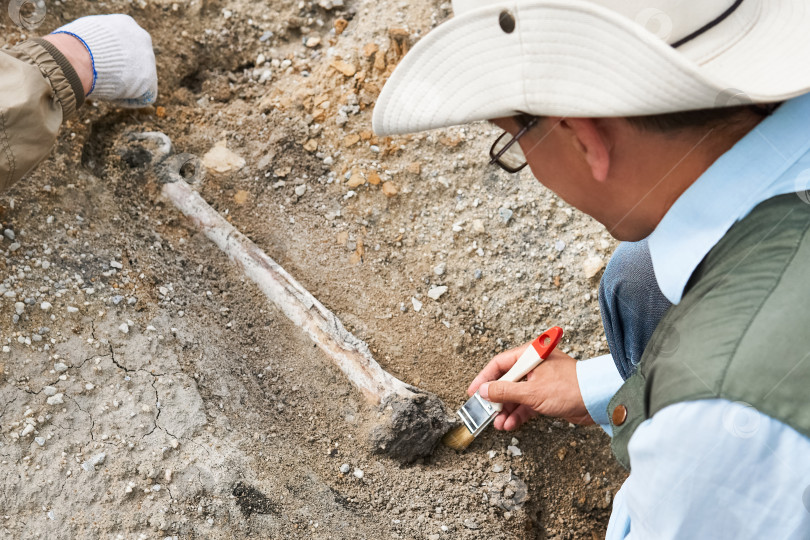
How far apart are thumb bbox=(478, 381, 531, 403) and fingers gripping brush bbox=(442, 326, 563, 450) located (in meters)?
0.04

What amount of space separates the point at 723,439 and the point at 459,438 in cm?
118

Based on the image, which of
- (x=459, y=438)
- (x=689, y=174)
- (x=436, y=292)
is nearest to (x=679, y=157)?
(x=689, y=174)

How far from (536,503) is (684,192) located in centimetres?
130

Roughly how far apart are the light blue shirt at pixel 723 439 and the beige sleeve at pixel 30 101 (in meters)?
1.81

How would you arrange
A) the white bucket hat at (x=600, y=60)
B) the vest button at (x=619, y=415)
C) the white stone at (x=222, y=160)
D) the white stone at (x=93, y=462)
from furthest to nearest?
1. the white stone at (x=222, y=160)
2. the white stone at (x=93, y=462)
3. the vest button at (x=619, y=415)
4. the white bucket hat at (x=600, y=60)

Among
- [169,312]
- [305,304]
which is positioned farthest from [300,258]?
[169,312]

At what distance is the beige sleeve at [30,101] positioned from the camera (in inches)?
74.9

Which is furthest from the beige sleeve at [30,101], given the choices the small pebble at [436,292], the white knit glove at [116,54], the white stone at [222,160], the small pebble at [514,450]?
the small pebble at [514,450]

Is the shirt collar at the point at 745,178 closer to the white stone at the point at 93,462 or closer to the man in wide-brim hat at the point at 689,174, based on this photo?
the man in wide-brim hat at the point at 689,174

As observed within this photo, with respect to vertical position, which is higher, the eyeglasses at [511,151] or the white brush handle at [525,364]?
the eyeglasses at [511,151]

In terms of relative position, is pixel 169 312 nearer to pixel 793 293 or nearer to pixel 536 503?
pixel 536 503

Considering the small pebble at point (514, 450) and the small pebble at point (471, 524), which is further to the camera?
the small pebble at point (514, 450)

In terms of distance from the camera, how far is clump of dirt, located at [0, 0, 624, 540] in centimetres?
191

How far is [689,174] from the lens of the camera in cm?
117
